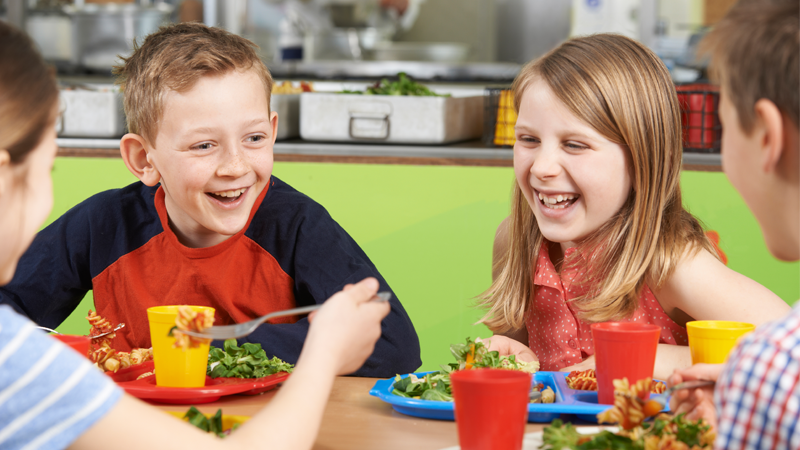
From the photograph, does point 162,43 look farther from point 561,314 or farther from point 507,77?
point 507,77

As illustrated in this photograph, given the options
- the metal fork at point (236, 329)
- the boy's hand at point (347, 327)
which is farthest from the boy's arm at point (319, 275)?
the boy's hand at point (347, 327)

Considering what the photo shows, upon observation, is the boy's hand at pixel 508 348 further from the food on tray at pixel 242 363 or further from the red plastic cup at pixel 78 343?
the red plastic cup at pixel 78 343

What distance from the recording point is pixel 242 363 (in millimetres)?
983

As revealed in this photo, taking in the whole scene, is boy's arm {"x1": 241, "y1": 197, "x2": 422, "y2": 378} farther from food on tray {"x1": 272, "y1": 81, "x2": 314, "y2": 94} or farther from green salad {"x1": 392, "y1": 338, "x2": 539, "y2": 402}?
food on tray {"x1": 272, "y1": 81, "x2": 314, "y2": 94}

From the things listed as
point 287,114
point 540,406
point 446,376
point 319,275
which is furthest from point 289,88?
point 540,406

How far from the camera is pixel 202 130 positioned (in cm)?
118

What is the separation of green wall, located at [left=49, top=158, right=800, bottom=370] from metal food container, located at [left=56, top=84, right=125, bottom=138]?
0.37 feet

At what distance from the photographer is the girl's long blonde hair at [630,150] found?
1194 millimetres

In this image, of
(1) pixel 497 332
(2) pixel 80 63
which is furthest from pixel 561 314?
(2) pixel 80 63

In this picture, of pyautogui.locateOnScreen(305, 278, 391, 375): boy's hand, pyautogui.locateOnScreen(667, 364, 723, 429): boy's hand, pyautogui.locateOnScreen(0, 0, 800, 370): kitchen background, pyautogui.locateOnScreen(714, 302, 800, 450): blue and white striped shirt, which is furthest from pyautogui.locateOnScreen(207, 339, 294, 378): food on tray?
pyautogui.locateOnScreen(0, 0, 800, 370): kitchen background

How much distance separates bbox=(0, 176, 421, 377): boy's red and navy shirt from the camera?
127cm

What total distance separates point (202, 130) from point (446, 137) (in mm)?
1006

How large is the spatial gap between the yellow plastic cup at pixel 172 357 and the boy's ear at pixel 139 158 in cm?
39

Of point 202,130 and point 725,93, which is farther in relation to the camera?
point 202,130
